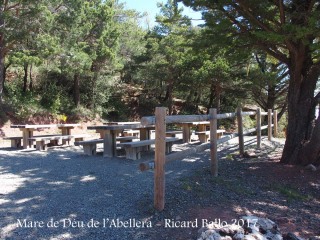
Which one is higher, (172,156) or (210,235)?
(172,156)

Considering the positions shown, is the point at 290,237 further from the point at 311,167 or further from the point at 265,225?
the point at 311,167

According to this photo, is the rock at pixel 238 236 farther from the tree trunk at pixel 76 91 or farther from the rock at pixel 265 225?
the tree trunk at pixel 76 91

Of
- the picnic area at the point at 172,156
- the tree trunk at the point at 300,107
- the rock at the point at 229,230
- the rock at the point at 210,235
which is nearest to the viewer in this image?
the rock at the point at 210,235

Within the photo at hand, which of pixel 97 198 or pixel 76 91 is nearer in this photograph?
pixel 97 198

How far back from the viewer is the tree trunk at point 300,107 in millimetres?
7418

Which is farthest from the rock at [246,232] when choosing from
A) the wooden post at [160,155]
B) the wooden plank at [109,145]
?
the wooden plank at [109,145]

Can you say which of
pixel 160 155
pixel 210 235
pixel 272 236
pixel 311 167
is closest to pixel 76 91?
pixel 311 167

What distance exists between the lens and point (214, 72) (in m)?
17.5

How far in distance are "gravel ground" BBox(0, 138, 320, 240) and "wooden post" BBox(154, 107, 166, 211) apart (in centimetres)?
17

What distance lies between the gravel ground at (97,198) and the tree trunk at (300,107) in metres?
1.35

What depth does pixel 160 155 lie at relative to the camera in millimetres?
4188

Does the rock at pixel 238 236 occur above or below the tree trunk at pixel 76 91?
below

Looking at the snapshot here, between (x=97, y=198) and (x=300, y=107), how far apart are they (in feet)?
17.7

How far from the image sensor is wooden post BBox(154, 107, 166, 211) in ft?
13.7
